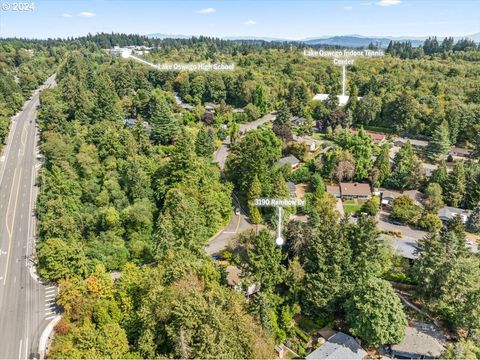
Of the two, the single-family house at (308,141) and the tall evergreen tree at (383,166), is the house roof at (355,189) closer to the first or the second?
the tall evergreen tree at (383,166)

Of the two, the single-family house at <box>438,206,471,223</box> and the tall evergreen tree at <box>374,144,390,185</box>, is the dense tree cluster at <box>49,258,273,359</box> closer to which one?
the single-family house at <box>438,206,471,223</box>

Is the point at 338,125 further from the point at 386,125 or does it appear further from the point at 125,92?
the point at 125,92

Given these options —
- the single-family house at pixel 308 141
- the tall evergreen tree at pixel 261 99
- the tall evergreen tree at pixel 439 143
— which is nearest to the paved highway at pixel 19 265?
the single-family house at pixel 308 141

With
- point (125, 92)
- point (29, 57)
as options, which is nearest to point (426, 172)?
point (125, 92)

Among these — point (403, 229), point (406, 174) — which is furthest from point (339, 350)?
point (406, 174)

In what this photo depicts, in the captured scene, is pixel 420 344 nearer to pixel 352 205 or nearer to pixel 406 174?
pixel 352 205
